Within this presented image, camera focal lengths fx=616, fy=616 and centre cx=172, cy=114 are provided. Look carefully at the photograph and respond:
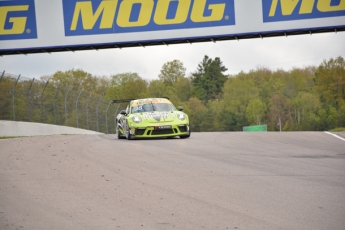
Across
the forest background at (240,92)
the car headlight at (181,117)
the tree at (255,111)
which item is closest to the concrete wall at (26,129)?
the car headlight at (181,117)

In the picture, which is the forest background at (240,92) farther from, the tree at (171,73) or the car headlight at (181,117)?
the car headlight at (181,117)

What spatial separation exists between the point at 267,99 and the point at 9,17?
252 ft

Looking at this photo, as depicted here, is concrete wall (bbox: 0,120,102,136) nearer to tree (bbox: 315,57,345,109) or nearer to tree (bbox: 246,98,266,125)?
tree (bbox: 315,57,345,109)

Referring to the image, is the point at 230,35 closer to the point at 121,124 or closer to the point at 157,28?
the point at 157,28

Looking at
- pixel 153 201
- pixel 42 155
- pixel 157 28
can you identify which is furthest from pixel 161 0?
pixel 153 201

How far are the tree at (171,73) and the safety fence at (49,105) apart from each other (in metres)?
73.3

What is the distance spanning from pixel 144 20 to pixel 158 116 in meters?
12.1

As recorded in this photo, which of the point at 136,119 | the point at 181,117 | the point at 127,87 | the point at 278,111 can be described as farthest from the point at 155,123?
the point at 278,111

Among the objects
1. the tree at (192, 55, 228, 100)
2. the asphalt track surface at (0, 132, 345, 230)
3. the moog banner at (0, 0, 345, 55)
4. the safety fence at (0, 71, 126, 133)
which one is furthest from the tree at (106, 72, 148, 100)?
the asphalt track surface at (0, 132, 345, 230)

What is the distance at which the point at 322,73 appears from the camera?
282 ft

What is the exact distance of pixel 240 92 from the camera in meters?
99.4

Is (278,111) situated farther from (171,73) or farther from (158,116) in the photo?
(158,116)

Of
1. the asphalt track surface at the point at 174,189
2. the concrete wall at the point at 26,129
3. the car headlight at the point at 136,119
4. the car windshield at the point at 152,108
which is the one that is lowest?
the asphalt track surface at the point at 174,189

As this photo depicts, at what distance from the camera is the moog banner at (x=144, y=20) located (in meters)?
26.8
